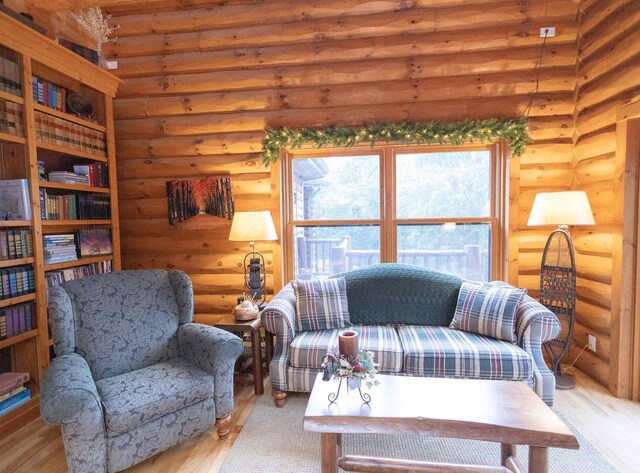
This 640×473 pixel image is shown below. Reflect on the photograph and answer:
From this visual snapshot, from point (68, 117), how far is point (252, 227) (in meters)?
1.72

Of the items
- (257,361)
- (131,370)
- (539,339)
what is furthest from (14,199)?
(539,339)

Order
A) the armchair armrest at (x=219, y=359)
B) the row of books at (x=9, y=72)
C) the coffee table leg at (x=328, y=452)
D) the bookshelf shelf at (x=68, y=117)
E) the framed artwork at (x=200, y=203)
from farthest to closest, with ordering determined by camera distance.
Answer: the framed artwork at (x=200, y=203) → the bookshelf shelf at (x=68, y=117) → the row of books at (x=9, y=72) → the armchair armrest at (x=219, y=359) → the coffee table leg at (x=328, y=452)

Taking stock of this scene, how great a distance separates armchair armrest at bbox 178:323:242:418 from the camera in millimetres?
2014

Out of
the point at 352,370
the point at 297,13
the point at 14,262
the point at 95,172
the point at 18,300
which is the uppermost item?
the point at 297,13

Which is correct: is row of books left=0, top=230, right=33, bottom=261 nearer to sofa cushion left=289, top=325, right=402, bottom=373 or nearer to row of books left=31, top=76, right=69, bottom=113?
row of books left=31, top=76, right=69, bottom=113

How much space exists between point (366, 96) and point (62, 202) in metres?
2.75

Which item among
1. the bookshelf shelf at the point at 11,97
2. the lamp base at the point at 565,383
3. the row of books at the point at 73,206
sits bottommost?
the lamp base at the point at 565,383

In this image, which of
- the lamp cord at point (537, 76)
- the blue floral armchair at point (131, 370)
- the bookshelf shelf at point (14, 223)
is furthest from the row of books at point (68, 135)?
the lamp cord at point (537, 76)

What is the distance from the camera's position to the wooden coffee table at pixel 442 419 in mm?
1359

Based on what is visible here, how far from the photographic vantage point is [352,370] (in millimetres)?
1520

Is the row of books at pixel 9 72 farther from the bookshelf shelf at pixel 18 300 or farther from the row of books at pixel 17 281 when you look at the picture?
the bookshelf shelf at pixel 18 300

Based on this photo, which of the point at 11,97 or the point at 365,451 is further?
the point at 11,97

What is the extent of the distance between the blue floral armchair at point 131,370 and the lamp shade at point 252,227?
0.59m

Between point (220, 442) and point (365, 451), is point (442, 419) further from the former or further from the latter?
point (220, 442)
